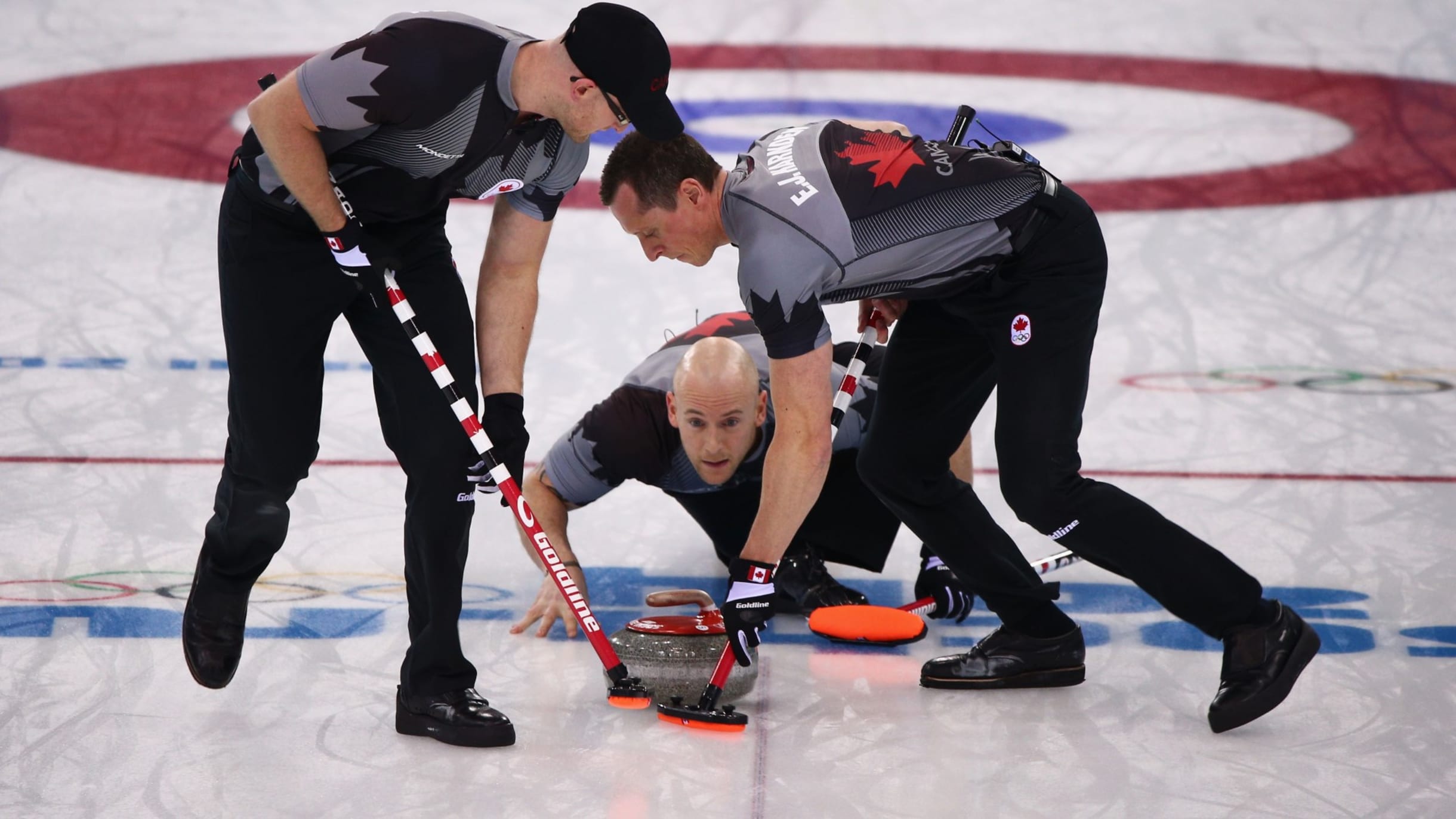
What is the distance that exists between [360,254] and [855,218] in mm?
925

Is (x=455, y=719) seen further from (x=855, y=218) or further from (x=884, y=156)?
(x=884, y=156)

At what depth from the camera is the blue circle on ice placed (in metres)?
7.20

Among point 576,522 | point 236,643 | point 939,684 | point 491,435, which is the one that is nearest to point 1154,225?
point 576,522

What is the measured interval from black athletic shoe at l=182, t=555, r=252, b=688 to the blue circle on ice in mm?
4433

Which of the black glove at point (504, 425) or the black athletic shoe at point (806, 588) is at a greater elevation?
the black glove at point (504, 425)

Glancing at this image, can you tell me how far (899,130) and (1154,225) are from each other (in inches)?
140

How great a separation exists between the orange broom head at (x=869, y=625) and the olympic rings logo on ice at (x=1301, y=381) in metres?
1.94

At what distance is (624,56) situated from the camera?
257 centimetres

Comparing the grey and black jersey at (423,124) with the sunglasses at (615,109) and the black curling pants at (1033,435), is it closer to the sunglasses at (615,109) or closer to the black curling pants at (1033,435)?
the sunglasses at (615,109)

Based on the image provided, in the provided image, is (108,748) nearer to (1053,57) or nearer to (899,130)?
(899,130)

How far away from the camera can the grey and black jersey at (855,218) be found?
268cm

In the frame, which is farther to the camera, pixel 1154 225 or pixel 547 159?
pixel 1154 225

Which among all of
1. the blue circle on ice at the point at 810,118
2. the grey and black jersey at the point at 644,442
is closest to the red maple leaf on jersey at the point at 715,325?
the grey and black jersey at the point at 644,442

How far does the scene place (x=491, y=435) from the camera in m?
2.94
